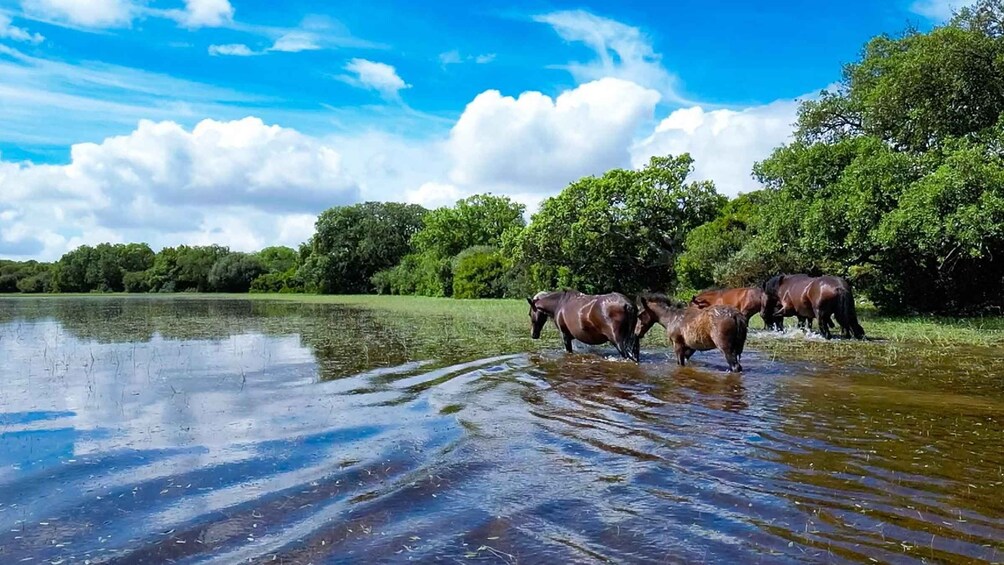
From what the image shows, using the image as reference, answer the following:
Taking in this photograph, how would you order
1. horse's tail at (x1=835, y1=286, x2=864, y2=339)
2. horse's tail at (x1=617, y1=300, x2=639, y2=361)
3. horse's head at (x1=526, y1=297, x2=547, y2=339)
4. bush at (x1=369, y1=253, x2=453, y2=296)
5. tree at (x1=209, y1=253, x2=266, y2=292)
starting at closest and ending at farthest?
1. horse's tail at (x1=617, y1=300, x2=639, y2=361)
2. horse's tail at (x1=835, y1=286, x2=864, y2=339)
3. horse's head at (x1=526, y1=297, x2=547, y2=339)
4. bush at (x1=369, y1=253, x2=453, y2=296)
5. tree at (x1=209, y1=253, x2=266, y2=292)

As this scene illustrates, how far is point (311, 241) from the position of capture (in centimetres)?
7031

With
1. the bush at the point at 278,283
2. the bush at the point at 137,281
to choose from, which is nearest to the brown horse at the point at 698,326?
the bush at the point at 278,283

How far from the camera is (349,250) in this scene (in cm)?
6756

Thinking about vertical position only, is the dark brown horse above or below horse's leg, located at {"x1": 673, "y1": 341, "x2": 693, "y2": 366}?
above

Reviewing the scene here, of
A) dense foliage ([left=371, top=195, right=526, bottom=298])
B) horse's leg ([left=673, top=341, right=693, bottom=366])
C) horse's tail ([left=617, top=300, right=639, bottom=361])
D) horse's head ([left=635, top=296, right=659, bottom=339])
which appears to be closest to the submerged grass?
horse's head ([left=635, top=296, right=659, bottom=339])

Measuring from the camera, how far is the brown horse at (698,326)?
10266mm

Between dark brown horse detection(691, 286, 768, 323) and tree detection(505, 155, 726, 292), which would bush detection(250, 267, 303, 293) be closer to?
tree detection(505, 155, 726, 292)

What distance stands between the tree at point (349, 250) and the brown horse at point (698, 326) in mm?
56429

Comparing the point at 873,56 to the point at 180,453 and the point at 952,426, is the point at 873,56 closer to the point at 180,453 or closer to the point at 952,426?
the point at 952,426

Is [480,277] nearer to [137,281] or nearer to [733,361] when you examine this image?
[733,361]

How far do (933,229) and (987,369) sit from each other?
6376 millimetres

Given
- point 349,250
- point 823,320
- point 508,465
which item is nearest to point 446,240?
point 349,250

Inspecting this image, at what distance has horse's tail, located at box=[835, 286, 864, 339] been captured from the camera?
1443 centimetres

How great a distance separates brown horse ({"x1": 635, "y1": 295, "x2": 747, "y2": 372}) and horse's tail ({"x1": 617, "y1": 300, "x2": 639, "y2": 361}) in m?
0.20
